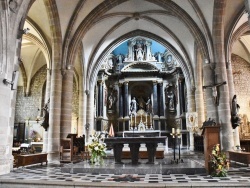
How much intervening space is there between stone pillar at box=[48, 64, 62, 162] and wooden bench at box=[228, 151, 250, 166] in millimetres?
7647

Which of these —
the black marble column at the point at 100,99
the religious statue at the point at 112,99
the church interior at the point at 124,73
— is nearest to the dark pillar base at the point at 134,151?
the church interior at the point at 124,73

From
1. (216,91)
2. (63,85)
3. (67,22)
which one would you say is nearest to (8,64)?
(63,85)

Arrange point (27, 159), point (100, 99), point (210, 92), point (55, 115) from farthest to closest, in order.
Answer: point (100, 99)
point (55, 115)
point (210, 92)
point (27, 159)

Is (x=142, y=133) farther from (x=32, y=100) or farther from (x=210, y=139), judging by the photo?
(x=210, y=139)

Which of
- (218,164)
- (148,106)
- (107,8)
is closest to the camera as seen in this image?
(218,164)

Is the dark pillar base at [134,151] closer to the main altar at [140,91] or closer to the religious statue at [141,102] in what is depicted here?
the main altar at [140,91]

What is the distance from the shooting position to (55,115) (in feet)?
37.6

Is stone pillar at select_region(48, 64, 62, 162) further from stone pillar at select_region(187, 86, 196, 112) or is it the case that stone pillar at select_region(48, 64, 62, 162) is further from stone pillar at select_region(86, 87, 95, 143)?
stone pillar at select_region(187, 86, 196, 112)

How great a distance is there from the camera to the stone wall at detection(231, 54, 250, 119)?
18.7 meters

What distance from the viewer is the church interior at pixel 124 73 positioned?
9.33 meters

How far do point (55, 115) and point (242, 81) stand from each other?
1493cm

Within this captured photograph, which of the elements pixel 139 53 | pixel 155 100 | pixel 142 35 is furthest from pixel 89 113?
pixel 139 53

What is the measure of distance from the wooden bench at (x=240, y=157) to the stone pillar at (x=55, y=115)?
7.65m

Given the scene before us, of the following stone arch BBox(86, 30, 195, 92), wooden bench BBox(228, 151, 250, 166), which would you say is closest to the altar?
stone arch BBox(86, 30, 195, 92)
